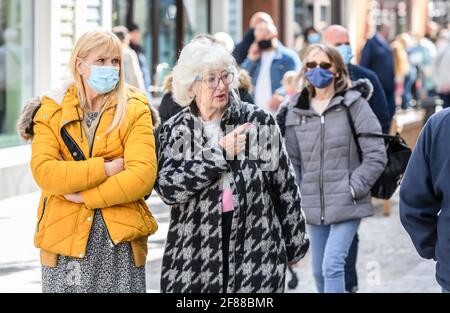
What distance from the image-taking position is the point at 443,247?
5113mm

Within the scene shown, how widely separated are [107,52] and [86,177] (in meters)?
0.62

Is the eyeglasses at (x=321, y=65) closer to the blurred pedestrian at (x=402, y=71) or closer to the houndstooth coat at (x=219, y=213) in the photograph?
the houndstooth coat at (x=219, y=213)

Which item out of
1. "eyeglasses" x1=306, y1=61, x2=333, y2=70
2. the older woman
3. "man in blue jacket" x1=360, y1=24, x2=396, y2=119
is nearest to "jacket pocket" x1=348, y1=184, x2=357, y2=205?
"eyeglasses" x1=306, y1=61, x2=333, y2=70

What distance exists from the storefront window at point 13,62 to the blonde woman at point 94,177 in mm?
8820

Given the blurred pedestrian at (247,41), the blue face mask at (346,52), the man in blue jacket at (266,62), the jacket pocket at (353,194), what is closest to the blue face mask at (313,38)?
the blurred pedestrian at (247,41)

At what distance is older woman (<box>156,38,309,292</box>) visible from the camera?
6027 millimetres

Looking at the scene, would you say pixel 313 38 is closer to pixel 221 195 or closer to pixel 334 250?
pixel 334 250

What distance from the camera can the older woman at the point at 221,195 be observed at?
6027 millimetres

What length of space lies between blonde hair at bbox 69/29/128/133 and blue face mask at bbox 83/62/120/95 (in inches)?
2.1

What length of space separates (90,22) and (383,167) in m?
8.91

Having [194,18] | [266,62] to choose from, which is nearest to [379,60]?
[266,62]

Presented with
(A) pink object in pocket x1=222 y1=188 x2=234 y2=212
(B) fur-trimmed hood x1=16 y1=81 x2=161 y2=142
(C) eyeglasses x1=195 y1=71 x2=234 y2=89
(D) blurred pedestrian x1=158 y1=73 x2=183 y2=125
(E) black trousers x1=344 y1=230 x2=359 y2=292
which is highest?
(C) eyeglasses x1=195 y1=71 x2=234 y2=89

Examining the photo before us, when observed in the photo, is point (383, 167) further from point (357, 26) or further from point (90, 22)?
point (357, 26)

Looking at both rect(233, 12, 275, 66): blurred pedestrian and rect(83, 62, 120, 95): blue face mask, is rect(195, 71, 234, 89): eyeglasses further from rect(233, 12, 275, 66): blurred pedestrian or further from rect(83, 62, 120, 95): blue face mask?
rect(233, 12, 275, 66): blurred pedestrian
